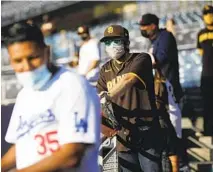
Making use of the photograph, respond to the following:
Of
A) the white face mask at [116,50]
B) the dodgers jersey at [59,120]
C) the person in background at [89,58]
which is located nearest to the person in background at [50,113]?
the dodgers jersey at [59,120]

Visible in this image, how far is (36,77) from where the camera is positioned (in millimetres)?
3271

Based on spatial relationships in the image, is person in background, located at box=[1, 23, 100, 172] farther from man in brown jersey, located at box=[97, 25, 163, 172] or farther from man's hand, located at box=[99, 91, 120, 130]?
man in brown jersey, located at box=[97, 25, 163, 172]

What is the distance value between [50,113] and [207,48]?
604 centimetres

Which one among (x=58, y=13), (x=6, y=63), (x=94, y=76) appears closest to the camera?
(x=94, y=76)

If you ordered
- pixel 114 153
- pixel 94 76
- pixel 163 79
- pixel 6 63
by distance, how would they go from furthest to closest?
pixel 6 63 < pixel 94 76 < pixel 163 79 < pixel 114 153

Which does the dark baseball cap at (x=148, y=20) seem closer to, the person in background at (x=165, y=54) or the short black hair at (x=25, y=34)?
the person in background at (x=165, y=54)

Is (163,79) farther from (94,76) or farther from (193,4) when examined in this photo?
(193,4)

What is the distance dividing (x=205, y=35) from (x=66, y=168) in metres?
6.16

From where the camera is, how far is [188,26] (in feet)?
42.0

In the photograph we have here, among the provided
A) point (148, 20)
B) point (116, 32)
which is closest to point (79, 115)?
point (116, 32)

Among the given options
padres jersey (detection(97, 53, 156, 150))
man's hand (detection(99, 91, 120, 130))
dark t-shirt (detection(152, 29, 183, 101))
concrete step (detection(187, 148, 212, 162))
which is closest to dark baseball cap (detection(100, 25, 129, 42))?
padres jersey (detection(97, 53, 156, 150))

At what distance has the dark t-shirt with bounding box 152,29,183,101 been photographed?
299 inches

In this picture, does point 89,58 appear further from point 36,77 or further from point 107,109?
point 36,77

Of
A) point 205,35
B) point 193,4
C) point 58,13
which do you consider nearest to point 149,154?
point 205,35
